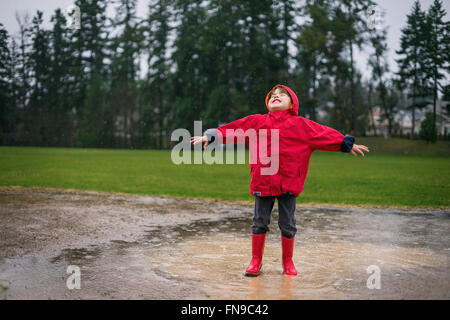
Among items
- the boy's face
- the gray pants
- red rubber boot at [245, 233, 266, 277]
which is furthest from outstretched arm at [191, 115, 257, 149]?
red rubber boot at [245, 233, 266, 277]

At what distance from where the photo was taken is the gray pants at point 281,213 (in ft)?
15.8

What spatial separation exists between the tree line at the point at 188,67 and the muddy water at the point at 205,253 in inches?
1518

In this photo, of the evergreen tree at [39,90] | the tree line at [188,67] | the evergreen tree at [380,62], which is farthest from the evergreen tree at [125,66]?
the evergreen tree at [380,62]

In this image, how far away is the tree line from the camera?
4703cm

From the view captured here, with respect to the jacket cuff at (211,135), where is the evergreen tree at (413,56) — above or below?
above

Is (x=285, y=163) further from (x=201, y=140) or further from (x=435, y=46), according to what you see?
(x=435, y=46)

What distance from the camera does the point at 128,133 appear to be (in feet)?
174

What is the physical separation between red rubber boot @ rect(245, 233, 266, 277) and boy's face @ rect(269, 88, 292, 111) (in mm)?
1365

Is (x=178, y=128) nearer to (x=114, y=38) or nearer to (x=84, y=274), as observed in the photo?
(x=114, y=38)

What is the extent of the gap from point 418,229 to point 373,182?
838cm

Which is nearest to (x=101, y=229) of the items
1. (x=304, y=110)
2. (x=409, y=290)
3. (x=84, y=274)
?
(x=84, y=274)

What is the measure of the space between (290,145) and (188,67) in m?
49.8

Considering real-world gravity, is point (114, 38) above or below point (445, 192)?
above

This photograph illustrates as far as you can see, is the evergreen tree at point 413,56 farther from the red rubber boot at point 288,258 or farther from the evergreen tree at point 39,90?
the red rubber boot at point 288,258
